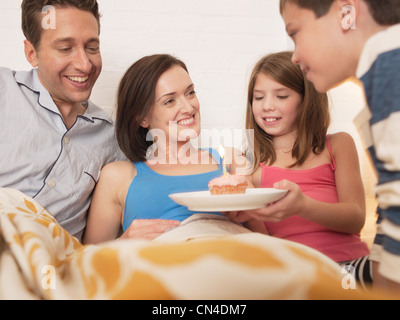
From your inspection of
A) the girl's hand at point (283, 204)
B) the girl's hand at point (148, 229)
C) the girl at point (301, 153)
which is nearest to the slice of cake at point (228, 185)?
the girl's hand at point (283, 204)

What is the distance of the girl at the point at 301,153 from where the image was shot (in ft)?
5.03

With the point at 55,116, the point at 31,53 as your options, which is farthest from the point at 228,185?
the point at 31,53

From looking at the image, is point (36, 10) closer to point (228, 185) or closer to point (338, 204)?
point (228, 185)

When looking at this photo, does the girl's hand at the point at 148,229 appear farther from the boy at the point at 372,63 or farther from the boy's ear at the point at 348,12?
the boy's ear at the point at 348,12

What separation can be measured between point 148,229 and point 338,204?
0.69m

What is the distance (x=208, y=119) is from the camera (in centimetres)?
230

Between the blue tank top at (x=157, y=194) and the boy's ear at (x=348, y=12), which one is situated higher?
the boy's ear at (x=348, y=12)

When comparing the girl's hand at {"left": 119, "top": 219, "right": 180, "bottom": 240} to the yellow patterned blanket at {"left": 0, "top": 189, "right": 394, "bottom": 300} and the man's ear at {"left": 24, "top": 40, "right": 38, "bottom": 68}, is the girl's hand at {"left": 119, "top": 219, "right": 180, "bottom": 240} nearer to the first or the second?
the yellow patterned blanket at {"left": 0, "top": 189, "right": 394, "bottom": 300}

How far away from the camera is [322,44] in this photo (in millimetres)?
1044

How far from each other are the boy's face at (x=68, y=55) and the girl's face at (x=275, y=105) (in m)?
0.72

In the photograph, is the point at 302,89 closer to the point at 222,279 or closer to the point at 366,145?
the point at 366,145

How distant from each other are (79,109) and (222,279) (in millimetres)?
1226

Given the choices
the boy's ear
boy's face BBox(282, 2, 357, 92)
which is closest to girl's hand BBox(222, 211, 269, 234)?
boy's face BBox(282, 2, 357, 92)
